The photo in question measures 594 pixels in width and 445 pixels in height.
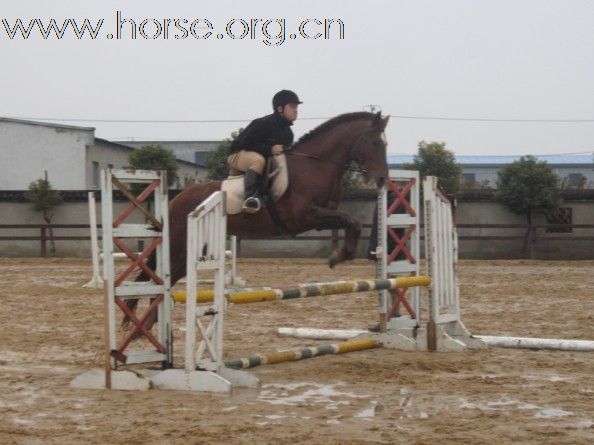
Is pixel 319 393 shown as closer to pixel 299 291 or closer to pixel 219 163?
pixel 299 291

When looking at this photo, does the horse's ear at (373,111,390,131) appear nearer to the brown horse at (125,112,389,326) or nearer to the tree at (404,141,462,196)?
the brown horse at (125,112,389,326)

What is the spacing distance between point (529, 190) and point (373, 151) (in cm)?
1992

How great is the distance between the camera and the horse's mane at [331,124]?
8273mm

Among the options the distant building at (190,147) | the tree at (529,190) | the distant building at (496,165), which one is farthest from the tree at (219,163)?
the distant building at (496,165)

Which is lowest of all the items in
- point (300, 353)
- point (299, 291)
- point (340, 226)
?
point (300, 353)

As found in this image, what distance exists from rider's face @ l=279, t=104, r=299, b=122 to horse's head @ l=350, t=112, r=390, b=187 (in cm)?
61

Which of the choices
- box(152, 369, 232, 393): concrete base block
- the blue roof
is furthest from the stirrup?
the blue roof

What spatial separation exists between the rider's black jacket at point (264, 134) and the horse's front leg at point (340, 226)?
2.20 feet

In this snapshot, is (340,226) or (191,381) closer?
(191,381)

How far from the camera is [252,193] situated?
7.84 m

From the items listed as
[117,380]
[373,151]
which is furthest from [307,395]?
[373,151]

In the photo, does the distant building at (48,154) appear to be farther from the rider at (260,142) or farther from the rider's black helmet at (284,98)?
the rider's black helmet at (284,98)

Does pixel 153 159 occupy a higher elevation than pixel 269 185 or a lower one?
higher

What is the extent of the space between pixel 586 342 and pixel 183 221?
3551 mm
